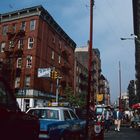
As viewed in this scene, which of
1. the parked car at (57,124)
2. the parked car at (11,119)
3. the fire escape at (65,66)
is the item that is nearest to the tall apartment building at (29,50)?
the fire escape at (65,66)

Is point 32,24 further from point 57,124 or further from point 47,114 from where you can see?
point 57,124

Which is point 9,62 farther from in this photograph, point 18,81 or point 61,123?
point 61,123

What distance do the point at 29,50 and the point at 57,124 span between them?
3887cm

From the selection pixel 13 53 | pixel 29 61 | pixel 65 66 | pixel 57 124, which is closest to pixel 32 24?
pixel 13 53

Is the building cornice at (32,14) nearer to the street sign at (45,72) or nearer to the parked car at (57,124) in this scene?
the street sign at (45,72)

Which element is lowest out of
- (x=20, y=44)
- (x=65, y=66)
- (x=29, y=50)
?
(x=65, y=66)

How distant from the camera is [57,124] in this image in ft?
36.9

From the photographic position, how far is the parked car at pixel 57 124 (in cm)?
1082

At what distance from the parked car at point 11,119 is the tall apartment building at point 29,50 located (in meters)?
40.8

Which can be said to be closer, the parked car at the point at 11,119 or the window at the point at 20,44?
the parked car at the point at 11,119

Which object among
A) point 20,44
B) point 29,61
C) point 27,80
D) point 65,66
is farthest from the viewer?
point 65,66

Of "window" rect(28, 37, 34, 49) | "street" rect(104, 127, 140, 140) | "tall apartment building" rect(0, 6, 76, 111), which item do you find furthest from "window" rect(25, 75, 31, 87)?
"street" rect(104, 127, 140, 140)

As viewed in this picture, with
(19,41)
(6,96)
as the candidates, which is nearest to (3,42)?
(19,41)

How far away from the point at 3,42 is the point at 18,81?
7.45 metres
